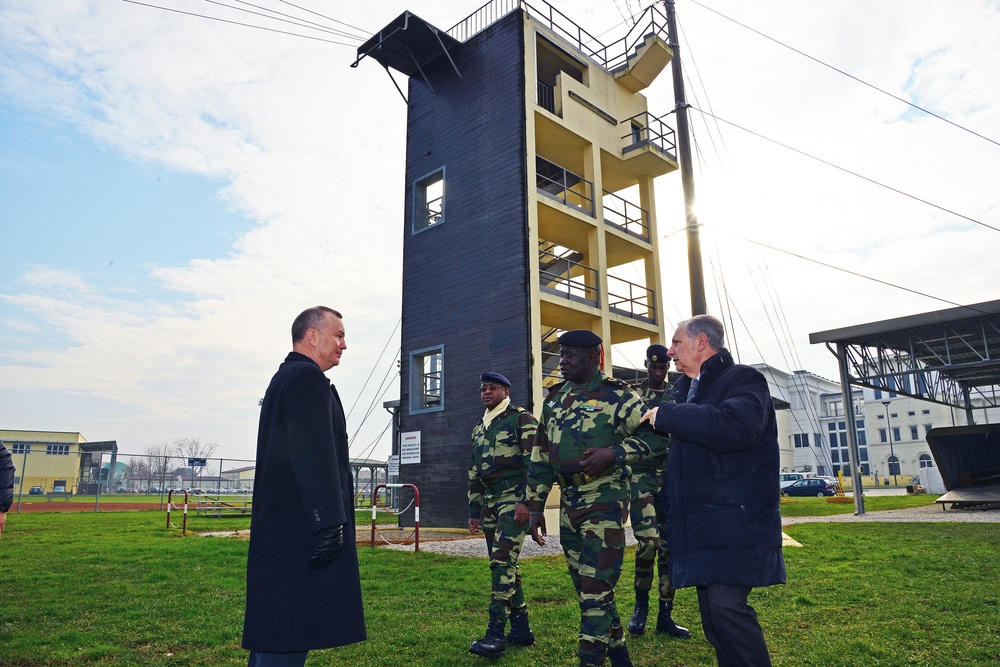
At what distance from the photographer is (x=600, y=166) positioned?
68.1 ft

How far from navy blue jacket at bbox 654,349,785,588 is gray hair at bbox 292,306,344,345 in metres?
1.92

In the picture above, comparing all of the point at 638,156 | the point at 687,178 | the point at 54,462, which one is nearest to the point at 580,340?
the point at 687,178

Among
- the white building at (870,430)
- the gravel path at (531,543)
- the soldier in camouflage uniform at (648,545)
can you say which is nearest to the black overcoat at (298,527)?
the soldier in camouflage uniform at (648,545)

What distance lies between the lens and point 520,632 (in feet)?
17.3

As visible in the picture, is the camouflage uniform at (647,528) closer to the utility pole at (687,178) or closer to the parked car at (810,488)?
the utility pole at (687,178)

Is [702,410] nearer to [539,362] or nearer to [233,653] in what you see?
[233,653]

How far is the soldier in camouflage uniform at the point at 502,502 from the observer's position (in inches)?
200

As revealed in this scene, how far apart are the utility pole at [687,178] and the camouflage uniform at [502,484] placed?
5.01m

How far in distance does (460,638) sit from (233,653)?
1.80m

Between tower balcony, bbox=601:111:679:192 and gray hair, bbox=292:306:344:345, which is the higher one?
tower balcony, bbox=601:111:679:192

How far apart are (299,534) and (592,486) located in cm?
207

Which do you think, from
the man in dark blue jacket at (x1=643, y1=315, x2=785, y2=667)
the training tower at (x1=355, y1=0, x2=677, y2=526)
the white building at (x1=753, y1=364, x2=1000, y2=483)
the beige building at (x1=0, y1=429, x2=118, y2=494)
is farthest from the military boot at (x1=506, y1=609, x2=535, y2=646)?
the white building at (x1=753, y1=364, x2=1000, y2=483)

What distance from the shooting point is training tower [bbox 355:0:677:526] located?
57.9 ft

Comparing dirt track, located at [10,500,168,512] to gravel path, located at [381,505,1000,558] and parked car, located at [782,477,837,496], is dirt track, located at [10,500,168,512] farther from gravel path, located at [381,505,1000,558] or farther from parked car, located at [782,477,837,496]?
parked car, located at [782,477,837,496]
